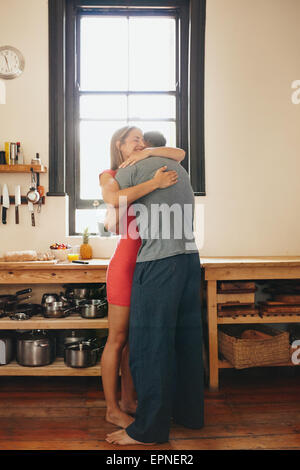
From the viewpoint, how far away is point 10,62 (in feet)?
10.5

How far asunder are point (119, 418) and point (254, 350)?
39.5 inches

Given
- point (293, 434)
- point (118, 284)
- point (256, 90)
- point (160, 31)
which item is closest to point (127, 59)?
point (160, 31)

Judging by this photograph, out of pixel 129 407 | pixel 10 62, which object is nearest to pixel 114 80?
pixel 10 62

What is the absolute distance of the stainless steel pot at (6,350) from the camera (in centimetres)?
263

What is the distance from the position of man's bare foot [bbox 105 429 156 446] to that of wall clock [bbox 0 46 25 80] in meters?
2.78

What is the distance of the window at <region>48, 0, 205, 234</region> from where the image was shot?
11.1 feet

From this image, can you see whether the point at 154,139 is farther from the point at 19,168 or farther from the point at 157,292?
the point at 19,168

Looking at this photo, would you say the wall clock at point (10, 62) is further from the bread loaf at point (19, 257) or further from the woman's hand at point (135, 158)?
the woman's hand at point (135, 158)

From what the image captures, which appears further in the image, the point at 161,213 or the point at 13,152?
the point at 13,152

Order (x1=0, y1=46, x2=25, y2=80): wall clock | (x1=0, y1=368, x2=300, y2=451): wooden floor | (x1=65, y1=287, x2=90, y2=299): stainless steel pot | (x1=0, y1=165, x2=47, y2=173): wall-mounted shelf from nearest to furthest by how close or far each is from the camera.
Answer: (x1=0, y1=368, x2=300, y2=451): wooden floor, (x1=65, y1=287, x2=90, y2=299): stainless steel pot, (x1=0, y1=165, x2=47, y2=173): wall-mounted shelf, (x1=0, y1=46, x2=25, y2=80): wall clock

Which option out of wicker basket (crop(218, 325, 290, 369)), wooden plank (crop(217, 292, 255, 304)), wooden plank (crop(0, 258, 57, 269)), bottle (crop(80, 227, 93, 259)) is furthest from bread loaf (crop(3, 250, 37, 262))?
wicker basket (crop(218, 325, 290, 369))

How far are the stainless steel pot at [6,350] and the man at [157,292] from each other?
1.07 meters

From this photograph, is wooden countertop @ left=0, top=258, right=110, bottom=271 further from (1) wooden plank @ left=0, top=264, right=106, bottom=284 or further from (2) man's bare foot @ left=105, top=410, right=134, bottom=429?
(2) man's bare foot @ left=105, top=410, right=134, bottom=429
